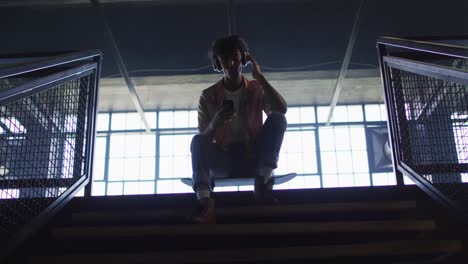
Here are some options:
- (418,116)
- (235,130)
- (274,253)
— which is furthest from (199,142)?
(418,116)

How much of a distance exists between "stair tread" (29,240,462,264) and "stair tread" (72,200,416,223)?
227 mm

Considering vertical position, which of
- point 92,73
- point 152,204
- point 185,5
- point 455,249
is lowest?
point 455,249

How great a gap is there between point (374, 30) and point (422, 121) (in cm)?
366

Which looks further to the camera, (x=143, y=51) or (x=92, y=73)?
(x=143, y=51)

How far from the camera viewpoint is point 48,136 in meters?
3.18

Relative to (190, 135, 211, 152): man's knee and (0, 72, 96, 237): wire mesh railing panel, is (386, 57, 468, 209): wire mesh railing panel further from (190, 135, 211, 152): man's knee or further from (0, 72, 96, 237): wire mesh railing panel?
(0, 72, 96, 237): wire mesh railing panel

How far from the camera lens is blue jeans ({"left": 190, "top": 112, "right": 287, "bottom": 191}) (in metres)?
2.22

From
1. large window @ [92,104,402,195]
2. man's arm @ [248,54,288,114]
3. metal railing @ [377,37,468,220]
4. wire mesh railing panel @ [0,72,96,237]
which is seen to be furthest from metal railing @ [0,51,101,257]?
large window @ [92,104,402,195]

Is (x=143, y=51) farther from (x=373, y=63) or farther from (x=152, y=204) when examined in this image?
(x=152, y=204)

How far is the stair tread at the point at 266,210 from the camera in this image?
2.12 metres

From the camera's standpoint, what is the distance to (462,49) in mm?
1962

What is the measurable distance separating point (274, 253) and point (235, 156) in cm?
63

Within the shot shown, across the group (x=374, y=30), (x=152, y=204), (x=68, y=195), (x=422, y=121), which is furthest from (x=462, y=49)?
(x=374, y=30)

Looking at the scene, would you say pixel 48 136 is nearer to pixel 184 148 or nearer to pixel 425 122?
pixel 425 122
